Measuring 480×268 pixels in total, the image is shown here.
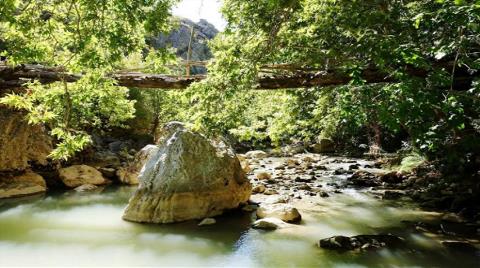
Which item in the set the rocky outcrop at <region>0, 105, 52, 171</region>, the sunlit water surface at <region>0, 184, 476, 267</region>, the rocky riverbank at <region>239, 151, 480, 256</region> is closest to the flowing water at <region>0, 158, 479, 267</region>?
the sunlit water surface at <region>0, 184, 476, 267</region>

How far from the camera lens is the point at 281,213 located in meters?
10.2

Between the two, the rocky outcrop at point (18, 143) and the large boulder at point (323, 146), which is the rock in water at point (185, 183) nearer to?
the rocky outcrop at point (18, 143)

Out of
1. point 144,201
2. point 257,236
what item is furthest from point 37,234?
point 257,236

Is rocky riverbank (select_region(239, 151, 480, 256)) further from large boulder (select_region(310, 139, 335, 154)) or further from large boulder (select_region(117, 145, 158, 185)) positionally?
large boulder (select_region(310, 139, 335, 154))

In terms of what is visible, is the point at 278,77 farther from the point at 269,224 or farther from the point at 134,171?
the point at 134,171

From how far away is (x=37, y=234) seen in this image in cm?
972

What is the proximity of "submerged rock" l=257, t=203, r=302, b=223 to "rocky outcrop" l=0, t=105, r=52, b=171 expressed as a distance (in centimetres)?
971

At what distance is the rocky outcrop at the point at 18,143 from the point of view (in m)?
14.5

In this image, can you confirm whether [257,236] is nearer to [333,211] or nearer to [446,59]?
[333,211]

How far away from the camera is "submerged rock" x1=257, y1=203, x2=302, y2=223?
10.1 m

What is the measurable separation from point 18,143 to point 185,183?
8486 millimetres

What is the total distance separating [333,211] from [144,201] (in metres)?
5.35

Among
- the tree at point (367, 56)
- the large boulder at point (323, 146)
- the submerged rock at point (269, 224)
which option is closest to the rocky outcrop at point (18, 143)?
the tree at point (367, 56)

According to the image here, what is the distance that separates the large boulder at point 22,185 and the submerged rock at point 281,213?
900 cm
